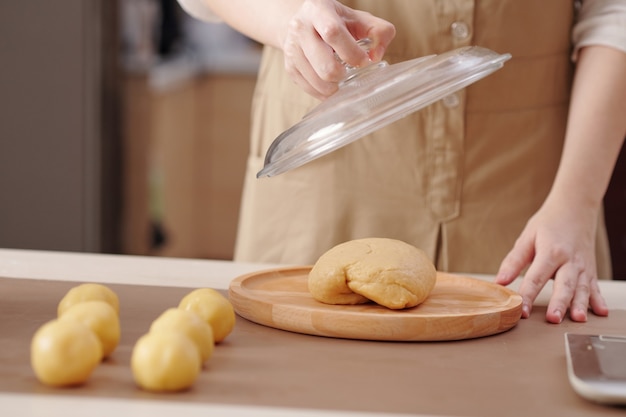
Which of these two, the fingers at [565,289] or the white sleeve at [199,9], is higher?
the white sleeve at [199,9]

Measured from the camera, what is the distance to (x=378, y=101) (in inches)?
36.6

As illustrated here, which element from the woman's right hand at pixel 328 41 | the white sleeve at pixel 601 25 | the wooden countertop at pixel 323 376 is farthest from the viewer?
the white sleeve at pixel 601 25

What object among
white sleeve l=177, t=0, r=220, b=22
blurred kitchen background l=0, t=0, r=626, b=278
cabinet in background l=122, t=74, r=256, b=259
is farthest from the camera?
cabinet in background l=122, t=74, r=256, b=259

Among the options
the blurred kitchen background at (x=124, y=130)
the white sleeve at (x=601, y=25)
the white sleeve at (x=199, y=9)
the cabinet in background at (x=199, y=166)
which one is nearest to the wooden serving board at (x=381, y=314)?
the white sleeve at (x=601, y=25)

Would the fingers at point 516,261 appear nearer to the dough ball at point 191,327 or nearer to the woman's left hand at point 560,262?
the woman's left hand at point 560,262

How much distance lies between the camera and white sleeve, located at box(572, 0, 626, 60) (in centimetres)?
134

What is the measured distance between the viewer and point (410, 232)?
4.70 feet

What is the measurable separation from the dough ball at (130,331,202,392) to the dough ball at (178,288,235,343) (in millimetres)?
140

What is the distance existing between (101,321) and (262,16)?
2.04 feet

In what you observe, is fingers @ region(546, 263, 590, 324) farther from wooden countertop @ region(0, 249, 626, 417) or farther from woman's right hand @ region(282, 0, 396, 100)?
woman's right hand @ region(282, 0, 396, 100)

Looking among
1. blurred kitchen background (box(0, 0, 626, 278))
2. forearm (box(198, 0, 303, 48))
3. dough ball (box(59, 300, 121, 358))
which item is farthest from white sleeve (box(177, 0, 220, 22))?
blurred kitchen background (box(0, 0, 626, 278))

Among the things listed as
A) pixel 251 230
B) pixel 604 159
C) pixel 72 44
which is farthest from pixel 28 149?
pixel 604 159

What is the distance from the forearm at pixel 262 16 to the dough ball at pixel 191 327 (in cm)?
53

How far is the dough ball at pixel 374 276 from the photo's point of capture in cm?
94
